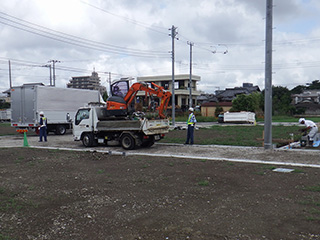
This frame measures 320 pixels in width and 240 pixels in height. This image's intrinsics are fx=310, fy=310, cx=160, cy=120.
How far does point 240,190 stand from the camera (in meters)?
6.98

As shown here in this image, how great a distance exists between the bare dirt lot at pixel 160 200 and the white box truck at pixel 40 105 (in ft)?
38.1

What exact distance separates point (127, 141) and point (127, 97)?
2.27 meters

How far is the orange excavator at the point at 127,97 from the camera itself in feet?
50.0

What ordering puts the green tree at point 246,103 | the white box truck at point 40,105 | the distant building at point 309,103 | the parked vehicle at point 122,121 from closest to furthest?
1. the parked vehicle at point 122,121
2. the white box truck at point 40,105
3. the green tree at point 246,103
4. the distant building at point 309,103

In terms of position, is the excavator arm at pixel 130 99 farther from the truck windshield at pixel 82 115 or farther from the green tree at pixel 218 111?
the green tree at pixel 218 111

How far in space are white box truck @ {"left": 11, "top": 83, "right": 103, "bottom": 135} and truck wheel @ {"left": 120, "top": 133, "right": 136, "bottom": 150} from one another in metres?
7.79

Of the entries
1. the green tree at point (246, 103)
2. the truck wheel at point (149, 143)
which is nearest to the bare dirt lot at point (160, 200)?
the truck wheel at point (149, 143)

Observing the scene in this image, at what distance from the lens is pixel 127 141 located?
47.8 ft

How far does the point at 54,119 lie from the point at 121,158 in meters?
12.9

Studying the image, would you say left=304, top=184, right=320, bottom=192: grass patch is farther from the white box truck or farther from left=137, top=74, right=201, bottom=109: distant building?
left=137, top=74, right=201, bottom=109: distant building

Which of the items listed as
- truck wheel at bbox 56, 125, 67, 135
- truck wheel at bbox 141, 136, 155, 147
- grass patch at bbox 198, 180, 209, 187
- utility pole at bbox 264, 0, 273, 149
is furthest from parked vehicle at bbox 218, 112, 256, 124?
grass patch at bbox 198, 180, 209, 187

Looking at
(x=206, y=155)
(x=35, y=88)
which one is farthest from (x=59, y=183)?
(x=35, y=88)

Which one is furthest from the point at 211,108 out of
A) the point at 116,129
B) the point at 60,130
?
the point at 116,129

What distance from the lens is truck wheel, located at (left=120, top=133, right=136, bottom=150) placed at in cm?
1432
